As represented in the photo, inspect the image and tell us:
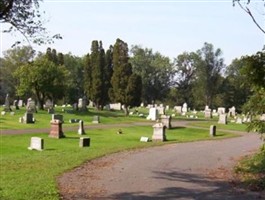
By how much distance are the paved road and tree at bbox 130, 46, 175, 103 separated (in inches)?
3528

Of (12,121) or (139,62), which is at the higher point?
(139,62)

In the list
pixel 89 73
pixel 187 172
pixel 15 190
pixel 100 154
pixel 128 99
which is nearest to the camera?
pixel 15 190

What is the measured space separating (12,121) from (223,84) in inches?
2714

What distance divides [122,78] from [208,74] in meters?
49.1

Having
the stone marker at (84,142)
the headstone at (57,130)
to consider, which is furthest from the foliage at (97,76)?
the stone marker at (84,142)

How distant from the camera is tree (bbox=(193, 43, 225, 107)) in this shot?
3957 inches

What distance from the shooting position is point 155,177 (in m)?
13.9

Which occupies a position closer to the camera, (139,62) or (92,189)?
(92,189)

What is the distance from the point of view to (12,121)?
38.5 meters

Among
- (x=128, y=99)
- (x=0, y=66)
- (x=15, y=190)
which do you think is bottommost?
(x=15, y=190)

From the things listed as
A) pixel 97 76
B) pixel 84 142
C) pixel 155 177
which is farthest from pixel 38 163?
pixel 97 76

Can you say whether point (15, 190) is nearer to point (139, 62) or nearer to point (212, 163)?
point (212, 163)

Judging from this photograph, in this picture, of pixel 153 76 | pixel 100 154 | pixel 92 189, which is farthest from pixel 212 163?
pixel 153 76

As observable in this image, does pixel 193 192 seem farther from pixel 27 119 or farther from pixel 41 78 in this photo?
pixel 41 78
